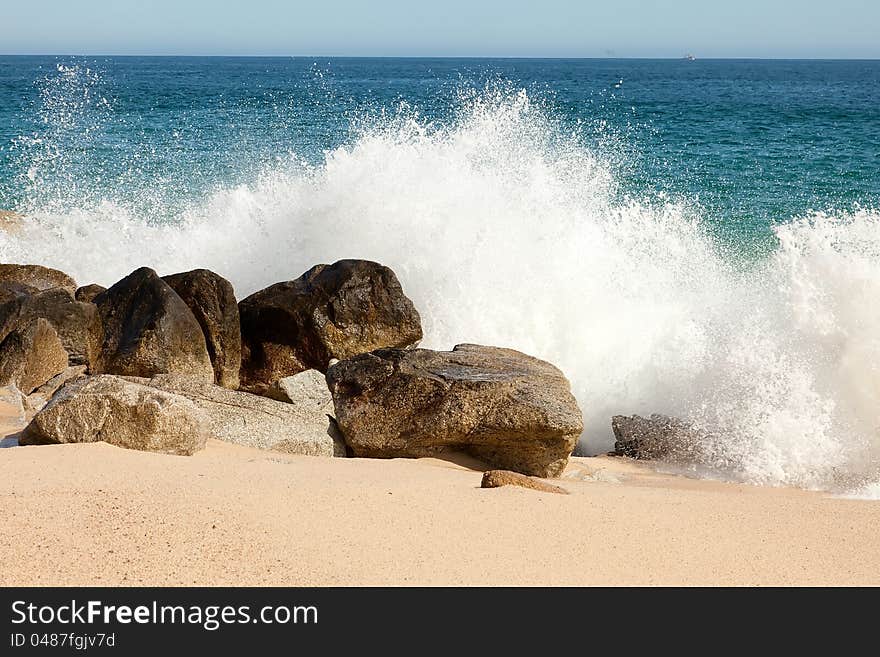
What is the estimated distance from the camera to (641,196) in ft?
51.8

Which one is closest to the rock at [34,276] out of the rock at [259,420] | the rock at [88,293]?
the rock at [88,293]

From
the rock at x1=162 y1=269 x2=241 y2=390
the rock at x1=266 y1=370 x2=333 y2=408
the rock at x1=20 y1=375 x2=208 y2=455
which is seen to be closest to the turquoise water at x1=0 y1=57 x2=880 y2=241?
the rock at x1=162 y1=269 x2=241 y2=390

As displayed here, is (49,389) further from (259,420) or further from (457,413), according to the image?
(457,413)

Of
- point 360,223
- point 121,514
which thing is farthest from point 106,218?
point 121,514

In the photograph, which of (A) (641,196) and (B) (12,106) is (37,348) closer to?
(A) (641,196)

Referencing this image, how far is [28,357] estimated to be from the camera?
6.46 metres

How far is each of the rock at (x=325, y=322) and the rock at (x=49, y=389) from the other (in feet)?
3.76

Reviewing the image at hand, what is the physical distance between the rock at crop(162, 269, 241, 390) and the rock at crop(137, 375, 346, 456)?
1273mm

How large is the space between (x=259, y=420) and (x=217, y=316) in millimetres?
2024

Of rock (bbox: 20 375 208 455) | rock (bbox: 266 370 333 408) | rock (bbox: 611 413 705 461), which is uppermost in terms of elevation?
rock (bbox: 20 375 208 455)

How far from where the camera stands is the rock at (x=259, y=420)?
16.7 feet

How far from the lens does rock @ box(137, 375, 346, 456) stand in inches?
200

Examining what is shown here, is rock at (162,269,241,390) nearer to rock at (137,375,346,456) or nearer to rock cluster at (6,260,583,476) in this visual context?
rock cluster at (6,260,583,476)

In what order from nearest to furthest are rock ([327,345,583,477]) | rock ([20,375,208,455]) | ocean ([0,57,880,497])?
1. rock ([20,375,208,455])
2. rock ([327,345,583,477])
3. ocean ([0,57,880,497])
